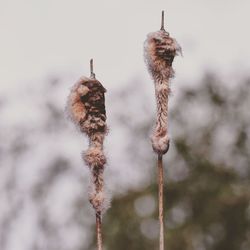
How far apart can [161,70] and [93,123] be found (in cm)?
24

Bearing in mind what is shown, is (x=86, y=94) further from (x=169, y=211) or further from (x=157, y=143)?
(x=169, y=211)

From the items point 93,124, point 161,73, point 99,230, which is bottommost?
point 99,230

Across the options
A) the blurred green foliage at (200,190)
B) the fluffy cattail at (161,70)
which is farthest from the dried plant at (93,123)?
the blurred green foliage at (200,190)

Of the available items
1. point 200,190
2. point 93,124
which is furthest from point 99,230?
point 200,190

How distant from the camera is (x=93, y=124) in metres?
2.52

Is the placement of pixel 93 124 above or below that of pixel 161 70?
below

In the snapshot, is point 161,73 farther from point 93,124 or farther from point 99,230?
point 99,230

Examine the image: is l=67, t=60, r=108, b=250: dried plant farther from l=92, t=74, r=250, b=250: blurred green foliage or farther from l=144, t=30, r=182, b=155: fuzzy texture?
l=92, t=74, r=250, b=250: blurred green foliage

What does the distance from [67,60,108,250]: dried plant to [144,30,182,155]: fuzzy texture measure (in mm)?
151

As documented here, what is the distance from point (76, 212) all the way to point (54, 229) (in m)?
0.79

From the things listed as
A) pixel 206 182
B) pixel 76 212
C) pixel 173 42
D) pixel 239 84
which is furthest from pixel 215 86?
pixel 173 42

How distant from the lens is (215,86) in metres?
17.6

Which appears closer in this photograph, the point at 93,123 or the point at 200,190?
the point at 93,123

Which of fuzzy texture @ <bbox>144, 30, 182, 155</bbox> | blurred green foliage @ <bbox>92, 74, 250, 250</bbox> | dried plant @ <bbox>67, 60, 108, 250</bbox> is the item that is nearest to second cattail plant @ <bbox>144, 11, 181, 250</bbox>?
fuzzy texture @ <bbox>144, 30, 182, 155</bbox>
